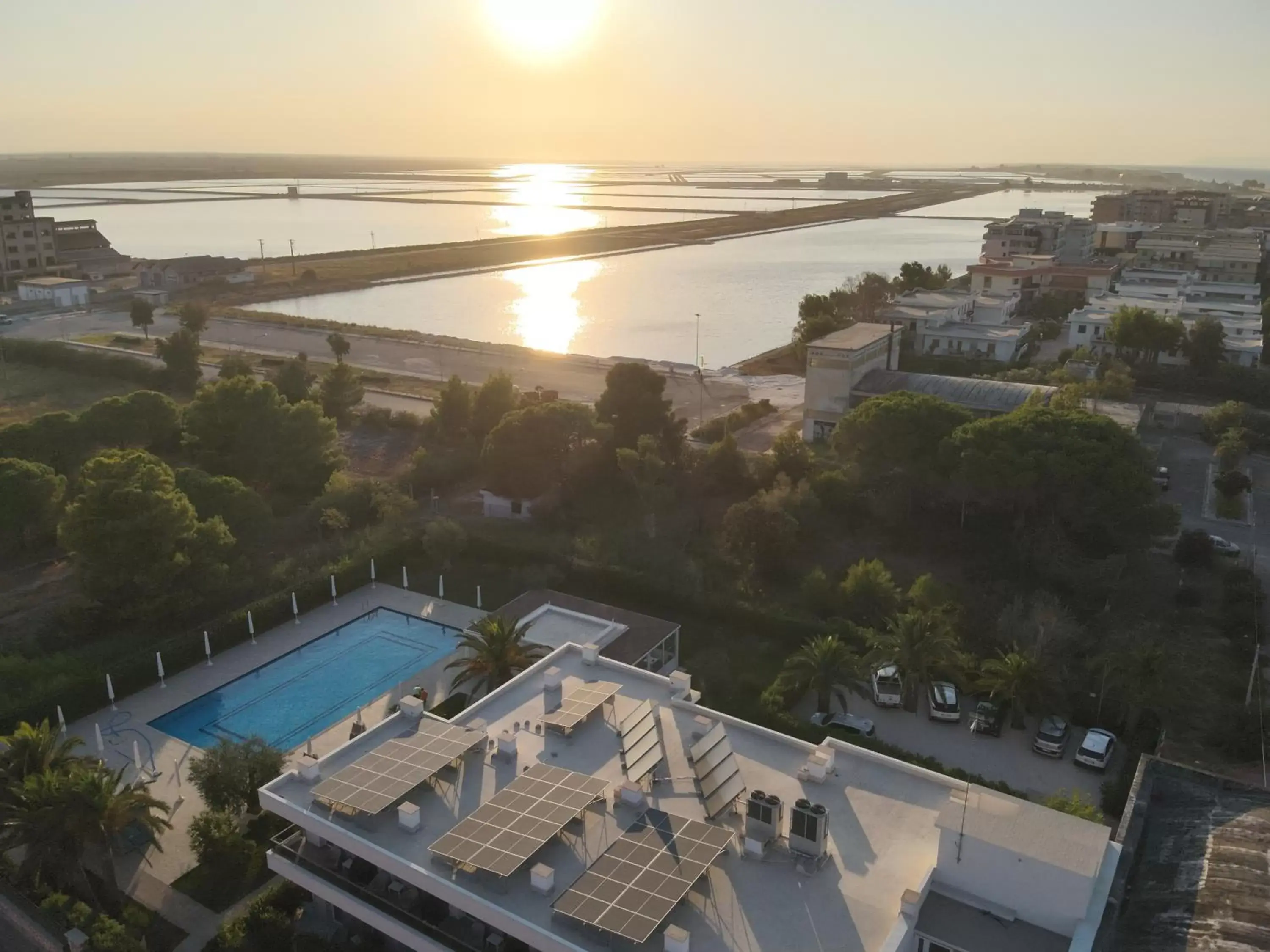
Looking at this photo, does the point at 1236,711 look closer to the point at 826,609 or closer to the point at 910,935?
the point at 826,609

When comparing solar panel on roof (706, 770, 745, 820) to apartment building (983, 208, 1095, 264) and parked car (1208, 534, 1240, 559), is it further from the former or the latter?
apartment building (983, 208, 1095, 264)

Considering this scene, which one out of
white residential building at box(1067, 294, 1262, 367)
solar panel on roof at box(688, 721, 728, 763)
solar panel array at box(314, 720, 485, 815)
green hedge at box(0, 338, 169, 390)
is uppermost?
white residential building at box(1067, 294, 1262, 367)

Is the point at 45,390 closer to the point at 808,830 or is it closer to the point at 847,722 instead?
the point at 847,722

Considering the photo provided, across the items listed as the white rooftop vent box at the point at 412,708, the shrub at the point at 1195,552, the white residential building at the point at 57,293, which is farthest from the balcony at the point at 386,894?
the white residential building at the point at 57,293

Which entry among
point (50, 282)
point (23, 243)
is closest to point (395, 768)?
point (50, 282)

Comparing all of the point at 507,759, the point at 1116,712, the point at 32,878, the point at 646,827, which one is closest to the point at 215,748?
the point at 32,878

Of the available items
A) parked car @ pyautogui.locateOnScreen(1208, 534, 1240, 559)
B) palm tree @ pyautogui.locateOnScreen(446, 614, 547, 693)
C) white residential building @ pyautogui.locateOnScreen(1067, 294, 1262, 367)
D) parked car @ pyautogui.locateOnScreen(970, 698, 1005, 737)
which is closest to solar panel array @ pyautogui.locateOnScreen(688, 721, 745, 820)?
palm tree @ pyautogui.locateOnScreen(446, 614, 547, 693)

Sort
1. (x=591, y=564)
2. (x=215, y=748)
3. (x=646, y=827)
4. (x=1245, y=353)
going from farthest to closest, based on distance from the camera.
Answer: (x=1245, y=353) → (x=591, y=564) → (x=215, y=748) → (x=646, y=827)
